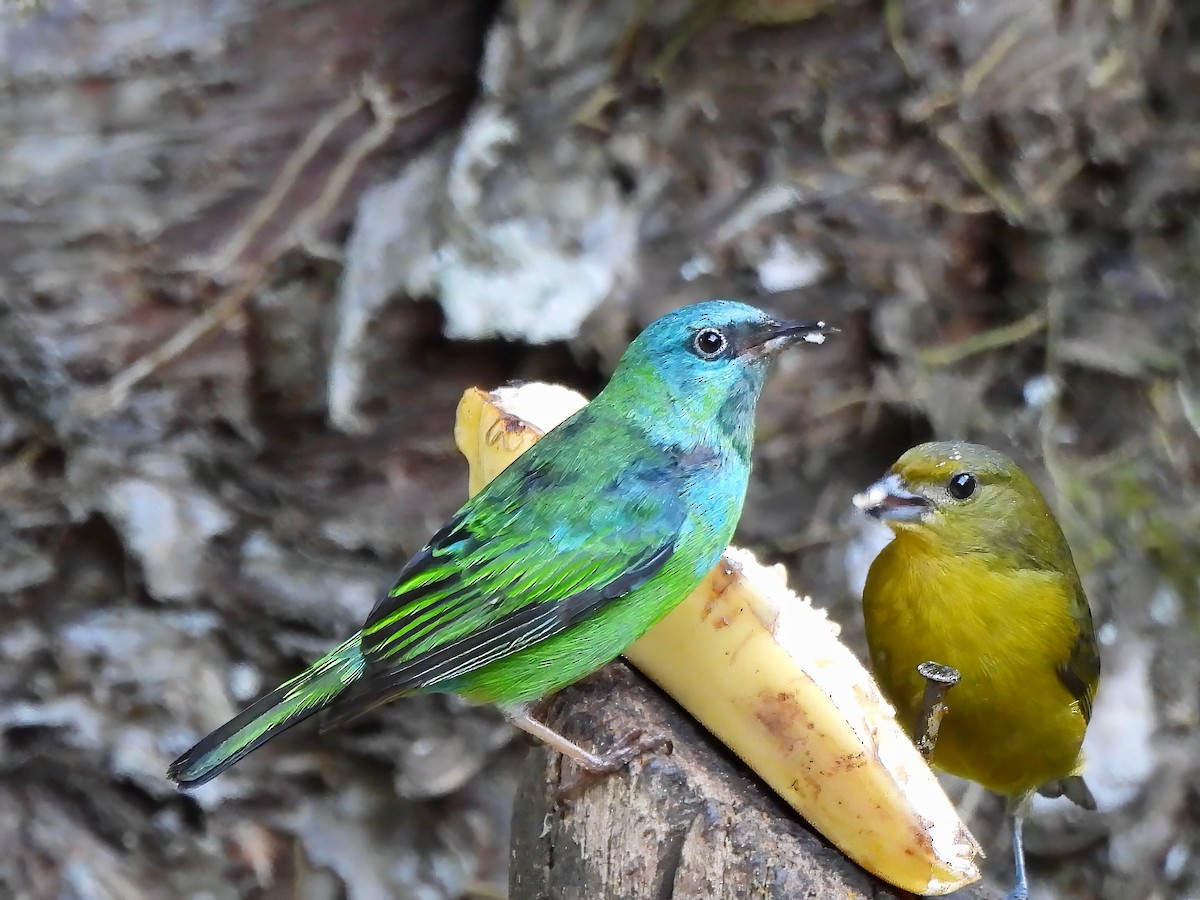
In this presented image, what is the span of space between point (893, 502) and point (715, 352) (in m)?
0.66

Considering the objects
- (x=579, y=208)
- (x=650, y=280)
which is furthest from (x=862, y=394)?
(x=579, y=208)

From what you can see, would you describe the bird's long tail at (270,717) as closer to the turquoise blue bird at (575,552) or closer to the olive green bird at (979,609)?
the turquoise blue bird at (575,552)

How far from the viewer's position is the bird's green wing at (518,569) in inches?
103

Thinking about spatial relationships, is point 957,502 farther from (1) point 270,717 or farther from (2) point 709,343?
(1) point 270,717

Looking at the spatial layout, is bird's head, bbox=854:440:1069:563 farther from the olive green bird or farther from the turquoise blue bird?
the turquoise blue bird

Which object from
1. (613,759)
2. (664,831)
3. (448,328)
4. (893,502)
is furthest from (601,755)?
(448,328)

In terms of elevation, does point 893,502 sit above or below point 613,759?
below

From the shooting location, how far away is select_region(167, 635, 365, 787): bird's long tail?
100.0 inches

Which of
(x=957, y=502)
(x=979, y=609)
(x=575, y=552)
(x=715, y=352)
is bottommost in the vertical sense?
(x=979, y=609)

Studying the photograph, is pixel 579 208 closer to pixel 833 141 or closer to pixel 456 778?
pixel 833 141

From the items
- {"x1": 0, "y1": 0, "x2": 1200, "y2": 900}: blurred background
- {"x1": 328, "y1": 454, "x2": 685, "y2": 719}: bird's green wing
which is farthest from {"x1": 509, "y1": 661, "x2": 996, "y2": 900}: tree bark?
{"x1": 0, "y1": 0, "x2": 1200, "y2": 900}: blurred background

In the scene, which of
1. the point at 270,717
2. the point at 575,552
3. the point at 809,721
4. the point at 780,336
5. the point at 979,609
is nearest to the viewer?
the point at 809,721

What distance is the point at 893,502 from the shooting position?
10.4 feet

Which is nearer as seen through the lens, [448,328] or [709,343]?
[709,343]
